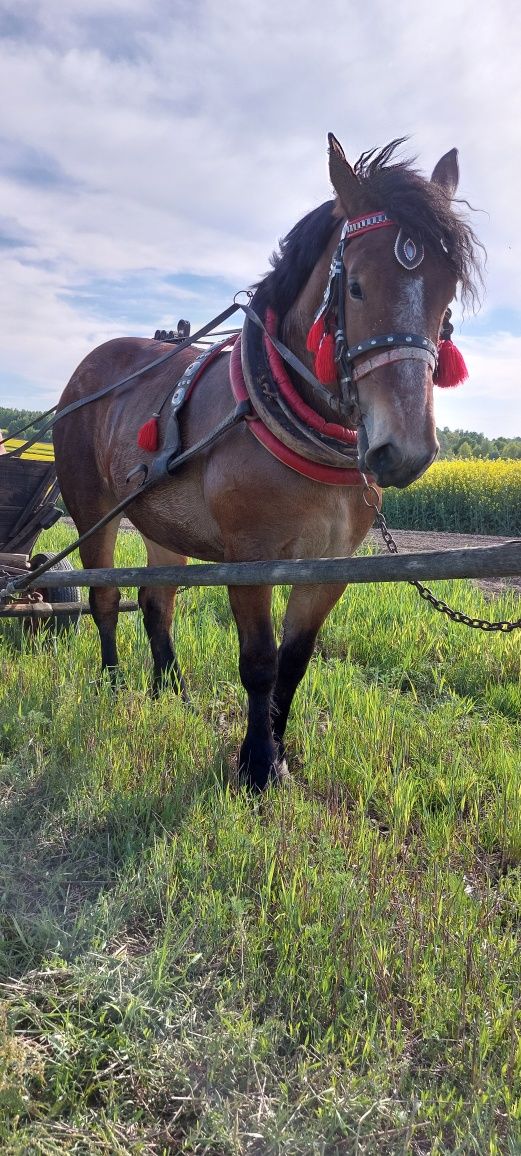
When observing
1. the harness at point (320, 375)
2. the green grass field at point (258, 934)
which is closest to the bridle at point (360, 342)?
the harness at point (320, 375)

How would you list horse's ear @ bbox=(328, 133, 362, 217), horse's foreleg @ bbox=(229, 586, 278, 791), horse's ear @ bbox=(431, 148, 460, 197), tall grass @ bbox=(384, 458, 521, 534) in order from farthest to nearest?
1. tall grass @ bbox=(384, 458, 521, 534)
2. horse's foreleg @ bbox=(229, 586, 278, 791)
3. horse's ear @ bbox=(431, 148, 460, 197)
4. horse's ear @ bbox=(328, 133, 362, 217)

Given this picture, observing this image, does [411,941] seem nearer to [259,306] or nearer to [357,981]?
[357,981]

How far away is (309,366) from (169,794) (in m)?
1.52

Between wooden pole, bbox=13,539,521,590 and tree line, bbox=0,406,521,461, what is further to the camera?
tree line, bbox=0,406,521,461

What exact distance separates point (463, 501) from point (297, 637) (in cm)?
1639

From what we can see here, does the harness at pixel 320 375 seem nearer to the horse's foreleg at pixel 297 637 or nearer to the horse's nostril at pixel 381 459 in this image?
the horse's nostril at pixel 381 459

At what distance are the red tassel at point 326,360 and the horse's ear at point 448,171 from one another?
0.72 meters

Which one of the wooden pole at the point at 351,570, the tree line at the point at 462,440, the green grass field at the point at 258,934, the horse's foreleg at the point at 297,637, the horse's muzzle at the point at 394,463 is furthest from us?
the tree line at the point at 462,440

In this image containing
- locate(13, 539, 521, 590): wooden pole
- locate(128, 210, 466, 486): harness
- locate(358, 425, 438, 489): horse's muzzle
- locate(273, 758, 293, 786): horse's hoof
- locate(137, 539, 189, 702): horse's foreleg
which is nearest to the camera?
locate(13, 539, 521, 590): wooden pole

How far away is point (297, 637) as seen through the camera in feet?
10.1

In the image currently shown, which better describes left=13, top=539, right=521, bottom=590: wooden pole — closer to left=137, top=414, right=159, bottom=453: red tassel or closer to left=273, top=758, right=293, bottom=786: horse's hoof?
left=137, top=414, right=159, bottom=453: red tassel

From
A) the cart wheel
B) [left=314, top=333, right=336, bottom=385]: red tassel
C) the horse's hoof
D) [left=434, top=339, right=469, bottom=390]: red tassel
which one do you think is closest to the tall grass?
the cart wheel

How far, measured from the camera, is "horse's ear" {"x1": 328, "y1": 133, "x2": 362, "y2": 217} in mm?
2166

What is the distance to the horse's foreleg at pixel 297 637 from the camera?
117 inches
